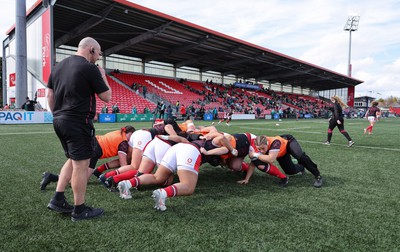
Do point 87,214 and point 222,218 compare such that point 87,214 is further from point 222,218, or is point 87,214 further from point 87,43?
point 87,43

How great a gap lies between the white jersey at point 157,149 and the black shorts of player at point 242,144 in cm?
108

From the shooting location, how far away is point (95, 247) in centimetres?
231

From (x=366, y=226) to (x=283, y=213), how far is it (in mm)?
821

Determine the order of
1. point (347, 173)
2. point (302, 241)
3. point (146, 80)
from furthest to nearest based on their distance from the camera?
1. point (146, 80)
2. point (347, 173)
3. point (302, 241)

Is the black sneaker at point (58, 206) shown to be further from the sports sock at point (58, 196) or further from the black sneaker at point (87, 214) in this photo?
the black sneaker at point (87, 214)

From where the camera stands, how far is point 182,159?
11.1ft

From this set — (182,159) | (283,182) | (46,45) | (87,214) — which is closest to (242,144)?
(283,182)

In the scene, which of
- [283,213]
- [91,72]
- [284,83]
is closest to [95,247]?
[91,72]

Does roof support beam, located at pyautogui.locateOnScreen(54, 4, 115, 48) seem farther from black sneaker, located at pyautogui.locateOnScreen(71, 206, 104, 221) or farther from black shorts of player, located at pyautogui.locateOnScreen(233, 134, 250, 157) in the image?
black sneaker, located at pyautogui.locateOnScreen(71, 206, 104, 221)

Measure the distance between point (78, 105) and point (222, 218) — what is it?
1.89 metres

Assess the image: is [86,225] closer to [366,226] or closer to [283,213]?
[283,213]

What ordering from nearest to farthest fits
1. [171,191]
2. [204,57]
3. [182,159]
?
[171,191] < [182,159] < [204,57]

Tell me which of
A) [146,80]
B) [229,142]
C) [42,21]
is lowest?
[229,142]

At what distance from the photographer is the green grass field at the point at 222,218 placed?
2.42 meters
